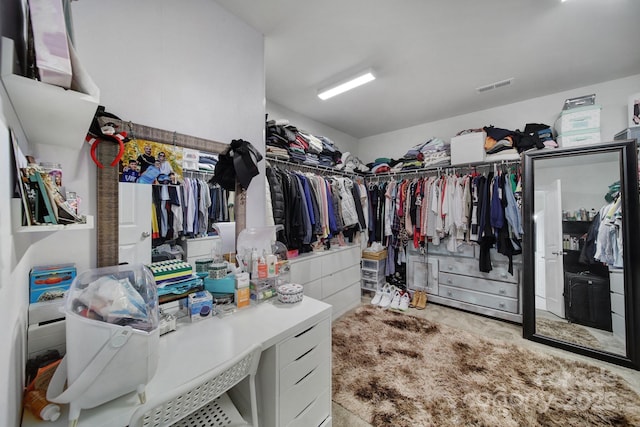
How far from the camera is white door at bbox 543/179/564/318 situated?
234 cm

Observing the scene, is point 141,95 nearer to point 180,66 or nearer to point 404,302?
point 180,66

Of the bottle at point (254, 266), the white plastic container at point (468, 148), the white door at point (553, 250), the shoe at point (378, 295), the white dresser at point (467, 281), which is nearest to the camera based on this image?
the bottle at point (254, 266)

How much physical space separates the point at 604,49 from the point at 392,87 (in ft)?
5.51

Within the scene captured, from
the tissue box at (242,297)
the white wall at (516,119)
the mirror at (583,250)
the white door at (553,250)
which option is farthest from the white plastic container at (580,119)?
the tissue box at (242,297)

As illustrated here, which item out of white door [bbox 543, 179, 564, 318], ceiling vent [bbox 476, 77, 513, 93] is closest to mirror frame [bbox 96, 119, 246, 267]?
ceiling vent [bbox 476, 77, 513, 93]

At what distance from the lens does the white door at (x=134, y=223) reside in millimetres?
1203

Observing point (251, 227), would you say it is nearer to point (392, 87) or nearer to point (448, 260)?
point (392, 87)

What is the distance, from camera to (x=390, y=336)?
2.40 metres

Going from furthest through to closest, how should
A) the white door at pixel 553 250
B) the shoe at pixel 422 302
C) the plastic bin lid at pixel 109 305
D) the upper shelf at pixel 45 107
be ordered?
the shoe at pixel 422 302, the white door at pixel 553 250, the plastic bin lid at pixel 109 305, the upper shelf at pixel 45 107

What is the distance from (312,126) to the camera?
353 cm

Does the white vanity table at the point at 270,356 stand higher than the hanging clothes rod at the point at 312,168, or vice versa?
the hanging clothes rod at the point at 312,168

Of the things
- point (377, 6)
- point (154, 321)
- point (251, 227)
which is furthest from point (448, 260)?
point (154, 321)

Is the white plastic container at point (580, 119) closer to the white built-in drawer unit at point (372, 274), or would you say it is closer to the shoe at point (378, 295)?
the white built-in drawer unit at point (372, 274)

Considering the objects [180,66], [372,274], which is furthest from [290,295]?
[372,274]
